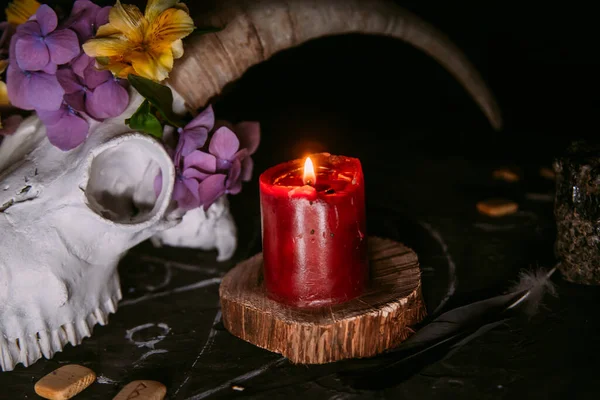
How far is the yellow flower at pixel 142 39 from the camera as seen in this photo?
1338mm

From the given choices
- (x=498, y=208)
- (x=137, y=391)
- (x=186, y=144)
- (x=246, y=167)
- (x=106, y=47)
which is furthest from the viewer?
(x=498, y=208)

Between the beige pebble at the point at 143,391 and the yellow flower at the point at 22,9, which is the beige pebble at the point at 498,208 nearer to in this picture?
the beige pebble at the point at 143,391

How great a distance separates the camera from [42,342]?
53.4 inches

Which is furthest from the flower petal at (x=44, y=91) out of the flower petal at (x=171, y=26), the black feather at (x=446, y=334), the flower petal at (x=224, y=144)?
the black feather at (x=446, y=334)

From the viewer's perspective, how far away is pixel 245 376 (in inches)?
51.0

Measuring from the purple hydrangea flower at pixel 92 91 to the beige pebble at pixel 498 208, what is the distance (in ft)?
3.46

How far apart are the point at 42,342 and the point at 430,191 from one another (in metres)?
1.26

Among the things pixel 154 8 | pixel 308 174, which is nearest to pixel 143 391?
pixel 308 174

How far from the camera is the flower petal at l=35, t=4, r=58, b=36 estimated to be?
1.36 m

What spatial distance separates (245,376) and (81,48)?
27.9 inches

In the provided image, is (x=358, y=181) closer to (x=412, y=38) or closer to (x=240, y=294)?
(x=240, y=294)

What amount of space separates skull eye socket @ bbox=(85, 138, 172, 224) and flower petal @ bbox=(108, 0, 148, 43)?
20 cm

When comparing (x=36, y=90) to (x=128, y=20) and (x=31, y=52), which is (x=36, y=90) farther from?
(x=128, y=20)

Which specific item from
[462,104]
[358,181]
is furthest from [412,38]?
[462,104]
